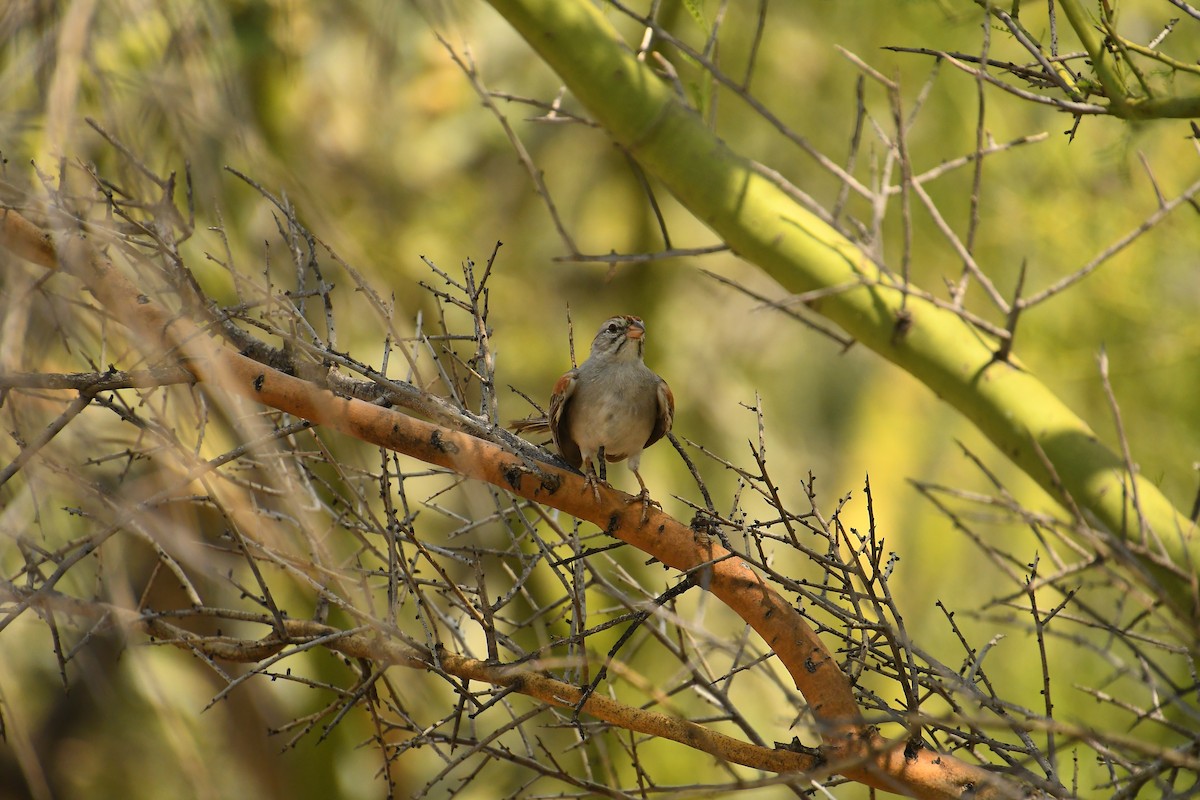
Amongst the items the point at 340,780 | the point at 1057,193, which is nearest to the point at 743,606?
the point at 1057,193

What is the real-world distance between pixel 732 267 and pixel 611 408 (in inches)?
290

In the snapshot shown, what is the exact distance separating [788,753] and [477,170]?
8.71 meters

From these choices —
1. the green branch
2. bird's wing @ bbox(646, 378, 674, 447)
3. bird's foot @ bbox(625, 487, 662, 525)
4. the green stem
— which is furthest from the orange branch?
the green branch

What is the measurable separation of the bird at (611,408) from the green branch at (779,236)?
2.17ft

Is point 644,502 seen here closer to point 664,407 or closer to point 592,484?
point 592,484

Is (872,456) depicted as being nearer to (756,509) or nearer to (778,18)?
(756,509)

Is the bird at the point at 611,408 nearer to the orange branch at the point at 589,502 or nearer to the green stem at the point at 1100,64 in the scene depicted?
the orange branch at the point at 589,502

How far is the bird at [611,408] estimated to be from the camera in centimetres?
455

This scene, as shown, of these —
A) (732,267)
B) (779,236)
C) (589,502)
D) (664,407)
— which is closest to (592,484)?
(589,502)

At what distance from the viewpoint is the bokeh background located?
6.80m

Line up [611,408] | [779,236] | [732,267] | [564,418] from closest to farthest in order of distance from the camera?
[611,408] < [779,236] < [564,418] < [732,267]

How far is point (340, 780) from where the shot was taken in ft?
29.4

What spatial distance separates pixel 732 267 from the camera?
11.7m

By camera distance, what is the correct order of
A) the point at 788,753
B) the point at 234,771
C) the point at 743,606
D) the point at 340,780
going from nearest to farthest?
the point at 788,753 < the point at 743,606 < the point at 340,780 < the point at 234,771
